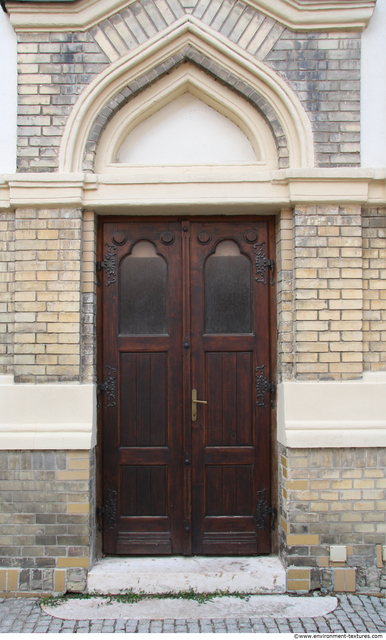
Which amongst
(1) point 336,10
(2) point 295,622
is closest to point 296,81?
(1) point 336,10

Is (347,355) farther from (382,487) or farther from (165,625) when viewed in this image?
(165,625)

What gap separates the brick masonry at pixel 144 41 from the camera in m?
3.63

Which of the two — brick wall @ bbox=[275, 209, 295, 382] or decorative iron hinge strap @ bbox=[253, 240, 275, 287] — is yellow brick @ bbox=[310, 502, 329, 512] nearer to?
brick wall @ bbox=[275, 209, 295, 382]

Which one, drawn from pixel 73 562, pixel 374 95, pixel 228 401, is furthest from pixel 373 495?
pixel 374 95

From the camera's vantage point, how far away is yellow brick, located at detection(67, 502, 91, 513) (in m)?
3.50

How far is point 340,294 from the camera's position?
3.58m

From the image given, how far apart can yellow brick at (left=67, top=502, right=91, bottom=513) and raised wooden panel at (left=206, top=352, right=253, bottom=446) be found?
1000 millimetres

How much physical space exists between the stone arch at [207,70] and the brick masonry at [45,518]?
2.19 meters

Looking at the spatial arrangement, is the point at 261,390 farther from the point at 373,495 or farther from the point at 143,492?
the point at 143,492

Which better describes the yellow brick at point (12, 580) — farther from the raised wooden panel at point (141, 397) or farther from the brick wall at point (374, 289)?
the brick wall at point (374, 289)

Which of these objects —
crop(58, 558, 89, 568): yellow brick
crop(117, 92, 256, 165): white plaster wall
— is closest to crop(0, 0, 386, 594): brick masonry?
crop(58, 558, 89, 568): yellow brick

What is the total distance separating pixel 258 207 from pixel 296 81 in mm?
961

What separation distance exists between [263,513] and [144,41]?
3.68m

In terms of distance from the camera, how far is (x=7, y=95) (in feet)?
12.0
